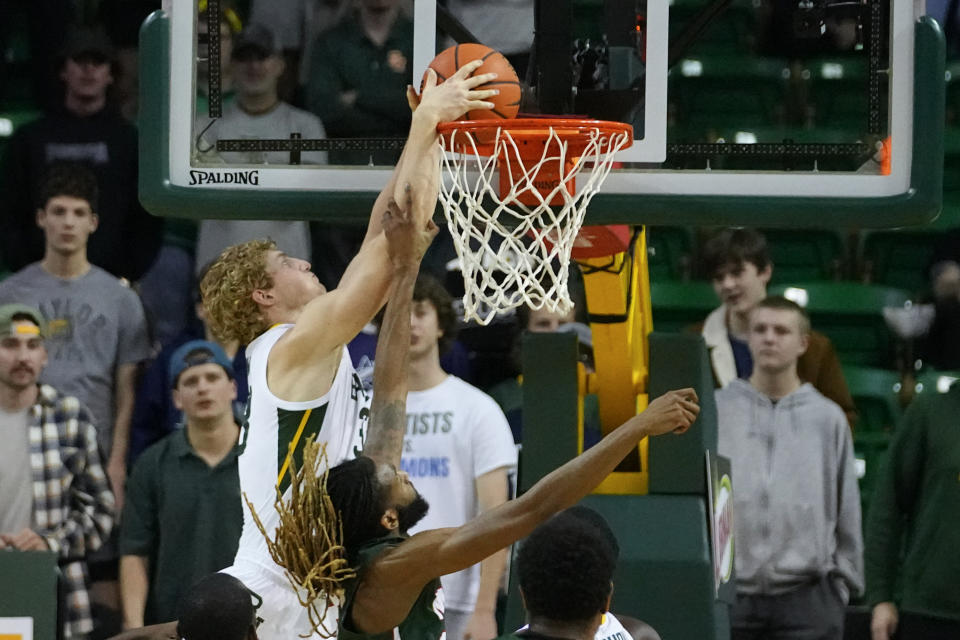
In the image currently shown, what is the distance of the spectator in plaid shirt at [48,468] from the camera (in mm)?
6258

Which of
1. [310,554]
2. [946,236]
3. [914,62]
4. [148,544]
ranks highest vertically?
[914,62]

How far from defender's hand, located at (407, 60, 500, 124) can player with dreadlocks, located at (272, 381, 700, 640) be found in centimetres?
106

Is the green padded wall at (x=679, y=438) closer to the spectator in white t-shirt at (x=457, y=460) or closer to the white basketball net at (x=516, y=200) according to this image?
the white basketball net at (x=516, y=200)

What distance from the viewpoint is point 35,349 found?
6.31 m

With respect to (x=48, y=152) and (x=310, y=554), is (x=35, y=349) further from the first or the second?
(x=310, y=554)

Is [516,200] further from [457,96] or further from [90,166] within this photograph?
[90,166]

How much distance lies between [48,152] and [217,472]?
2016 mm

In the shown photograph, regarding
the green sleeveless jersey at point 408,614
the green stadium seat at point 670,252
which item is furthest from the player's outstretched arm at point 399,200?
the green stadium seat at point 670,252

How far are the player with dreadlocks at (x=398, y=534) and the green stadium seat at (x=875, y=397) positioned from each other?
4.43m

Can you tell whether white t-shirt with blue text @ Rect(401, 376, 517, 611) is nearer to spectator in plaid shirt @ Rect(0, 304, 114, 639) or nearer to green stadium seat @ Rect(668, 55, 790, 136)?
spectator in plaid shirt @ Rect(0, 304, 114, 639)

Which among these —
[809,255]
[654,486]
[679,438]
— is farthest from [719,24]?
[809,255]

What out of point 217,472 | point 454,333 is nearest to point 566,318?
point 454,333

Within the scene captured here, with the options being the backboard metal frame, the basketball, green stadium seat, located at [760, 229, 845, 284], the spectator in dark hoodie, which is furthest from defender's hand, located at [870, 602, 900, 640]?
the spectator in dark hoodie

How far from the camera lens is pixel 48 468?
626 cm
